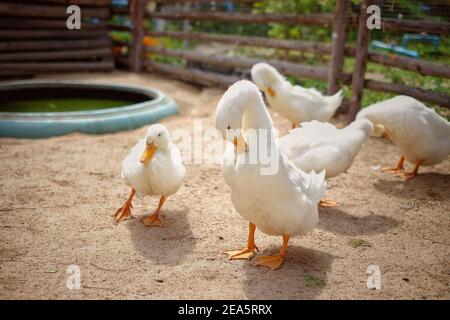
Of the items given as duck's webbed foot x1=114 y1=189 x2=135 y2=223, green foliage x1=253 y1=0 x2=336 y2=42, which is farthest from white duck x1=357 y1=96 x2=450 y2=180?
green foliage x1=253 y1=0 x2=336 y2=42

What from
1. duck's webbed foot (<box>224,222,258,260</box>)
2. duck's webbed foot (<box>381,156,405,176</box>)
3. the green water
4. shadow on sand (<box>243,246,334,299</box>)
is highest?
the green water

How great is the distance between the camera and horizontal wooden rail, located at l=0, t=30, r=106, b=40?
28.3 ft

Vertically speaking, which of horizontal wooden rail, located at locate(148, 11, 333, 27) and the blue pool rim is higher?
horizontal wooden rail, located at locate(148, 11, 333, 27)

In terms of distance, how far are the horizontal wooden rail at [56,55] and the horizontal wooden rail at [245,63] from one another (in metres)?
1.08

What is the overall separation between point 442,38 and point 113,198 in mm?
4545

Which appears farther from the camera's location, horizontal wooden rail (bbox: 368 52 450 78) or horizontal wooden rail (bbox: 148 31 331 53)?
horizontal wooden rail (bbox: 148 31 331 53)

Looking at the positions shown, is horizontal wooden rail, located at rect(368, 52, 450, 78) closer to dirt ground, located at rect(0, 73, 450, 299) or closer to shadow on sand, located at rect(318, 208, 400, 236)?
dirt ground, located at rect(0, 73, 450, 299)

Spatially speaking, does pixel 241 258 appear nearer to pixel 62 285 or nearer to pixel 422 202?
pixel 62 285

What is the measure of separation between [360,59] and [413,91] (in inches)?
35.2

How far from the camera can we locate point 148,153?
3402 millimetres

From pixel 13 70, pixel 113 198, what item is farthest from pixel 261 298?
pixel 13 70

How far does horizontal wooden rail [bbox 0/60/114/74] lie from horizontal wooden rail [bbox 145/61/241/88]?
0.98m

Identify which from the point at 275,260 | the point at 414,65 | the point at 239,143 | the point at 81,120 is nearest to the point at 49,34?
the point at 81,120

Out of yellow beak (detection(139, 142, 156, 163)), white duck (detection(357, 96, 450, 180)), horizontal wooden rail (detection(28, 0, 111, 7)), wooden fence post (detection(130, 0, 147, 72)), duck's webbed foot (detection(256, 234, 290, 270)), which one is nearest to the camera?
duck's webbed foot (detection(256, 234, 290, 270))
